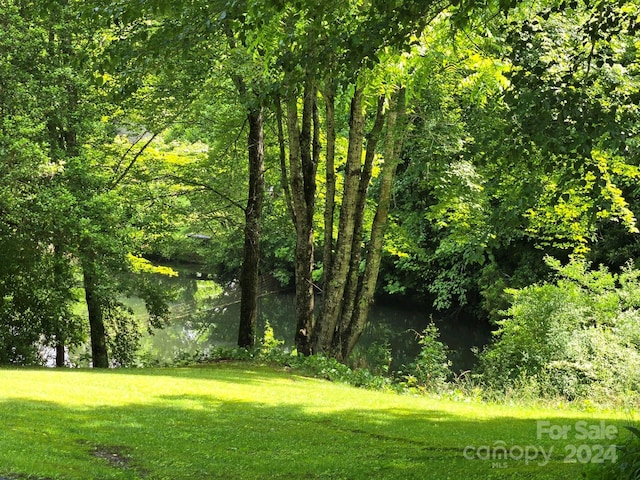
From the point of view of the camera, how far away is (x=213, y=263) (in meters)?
41.6

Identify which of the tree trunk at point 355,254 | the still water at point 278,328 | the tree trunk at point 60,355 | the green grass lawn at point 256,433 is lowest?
the still water at point 278,328

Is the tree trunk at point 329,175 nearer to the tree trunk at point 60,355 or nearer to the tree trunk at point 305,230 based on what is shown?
the tree trunk at point 305,230

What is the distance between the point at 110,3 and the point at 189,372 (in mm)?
9241

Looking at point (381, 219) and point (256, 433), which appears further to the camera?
point (381, 219)

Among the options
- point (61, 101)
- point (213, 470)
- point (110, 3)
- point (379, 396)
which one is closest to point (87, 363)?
point (61, 101)

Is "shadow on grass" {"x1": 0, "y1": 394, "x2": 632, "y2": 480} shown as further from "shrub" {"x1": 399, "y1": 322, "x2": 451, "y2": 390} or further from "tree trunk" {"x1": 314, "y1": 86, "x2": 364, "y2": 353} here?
"tree trunk" {"x1": 314, "y1": 86, "x2": 364, "y2": 353}

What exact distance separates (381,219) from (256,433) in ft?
26.6

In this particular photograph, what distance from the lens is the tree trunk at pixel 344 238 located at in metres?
13.9

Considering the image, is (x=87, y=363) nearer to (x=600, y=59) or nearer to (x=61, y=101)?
(x=61, y=101)

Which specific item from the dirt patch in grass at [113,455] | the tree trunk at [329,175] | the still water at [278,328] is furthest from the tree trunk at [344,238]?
the dirt patch in grass at [113,455]

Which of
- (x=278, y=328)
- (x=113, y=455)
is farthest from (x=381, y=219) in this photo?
(x=278, y=328)

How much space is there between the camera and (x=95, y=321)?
51.6 ft

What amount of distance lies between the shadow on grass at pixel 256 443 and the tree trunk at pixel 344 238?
5802 mm

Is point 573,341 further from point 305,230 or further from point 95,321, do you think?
point 95,321
